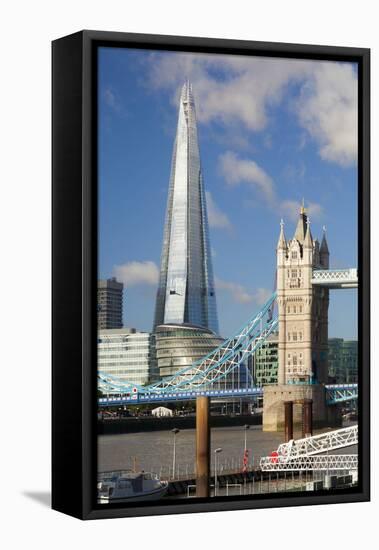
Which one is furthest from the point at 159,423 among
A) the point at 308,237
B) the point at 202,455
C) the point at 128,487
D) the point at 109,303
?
the point at 308,237

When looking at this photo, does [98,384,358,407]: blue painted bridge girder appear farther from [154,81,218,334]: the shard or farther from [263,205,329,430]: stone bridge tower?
[154,81,218,334]: the shard

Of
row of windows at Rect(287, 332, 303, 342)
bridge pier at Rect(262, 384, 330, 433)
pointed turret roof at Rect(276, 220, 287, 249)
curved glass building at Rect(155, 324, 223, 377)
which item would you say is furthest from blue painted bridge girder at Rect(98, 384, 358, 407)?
pointed turret roof at Rect(276, 220, 287, 249)

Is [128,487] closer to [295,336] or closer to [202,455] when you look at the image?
[202,455]

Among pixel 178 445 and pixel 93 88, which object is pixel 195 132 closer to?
pixel 93 88

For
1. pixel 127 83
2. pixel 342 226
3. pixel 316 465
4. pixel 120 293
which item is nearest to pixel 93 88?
pixel 127 83

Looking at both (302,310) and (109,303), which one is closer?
(109,303)

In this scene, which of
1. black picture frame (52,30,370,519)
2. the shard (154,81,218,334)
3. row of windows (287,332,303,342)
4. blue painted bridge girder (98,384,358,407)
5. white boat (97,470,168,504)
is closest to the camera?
black picture frame (52,30,370,519)
